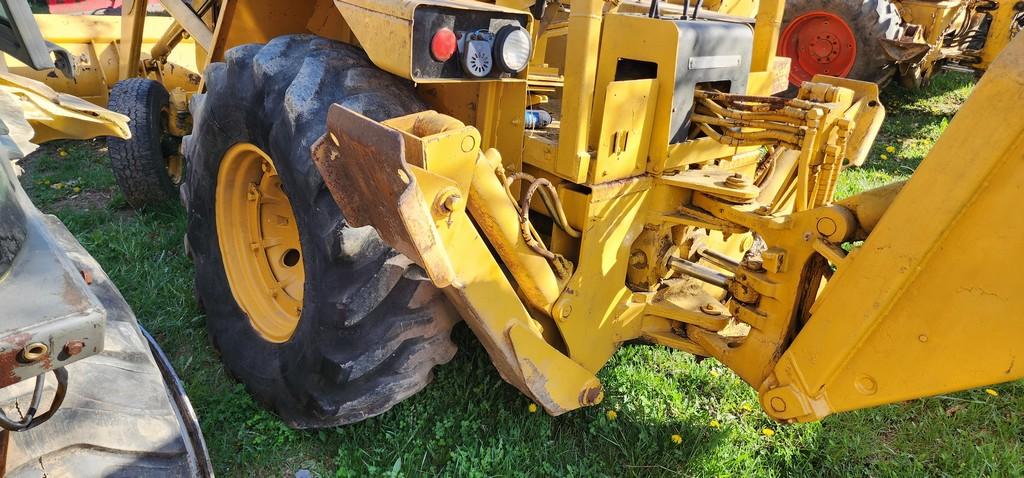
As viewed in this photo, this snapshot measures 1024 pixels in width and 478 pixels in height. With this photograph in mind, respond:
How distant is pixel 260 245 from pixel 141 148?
1.83 meters

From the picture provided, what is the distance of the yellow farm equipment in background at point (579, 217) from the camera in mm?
1676

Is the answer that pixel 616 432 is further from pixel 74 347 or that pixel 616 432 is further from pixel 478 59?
pixel 74 347

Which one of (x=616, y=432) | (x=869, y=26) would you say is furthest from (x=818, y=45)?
(x=616, y=432)

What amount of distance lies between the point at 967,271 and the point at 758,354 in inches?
27.3

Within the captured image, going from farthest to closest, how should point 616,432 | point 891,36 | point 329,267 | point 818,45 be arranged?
point 818,45
point 891,36
point 616,432
point 329,267

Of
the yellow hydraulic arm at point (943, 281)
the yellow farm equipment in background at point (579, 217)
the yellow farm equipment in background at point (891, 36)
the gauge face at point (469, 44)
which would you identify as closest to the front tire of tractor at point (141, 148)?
the yellow farm equipment in background at point (579, 217)

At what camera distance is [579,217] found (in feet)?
7.25

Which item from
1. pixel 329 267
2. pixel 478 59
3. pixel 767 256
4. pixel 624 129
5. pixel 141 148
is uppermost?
pixel 478 59

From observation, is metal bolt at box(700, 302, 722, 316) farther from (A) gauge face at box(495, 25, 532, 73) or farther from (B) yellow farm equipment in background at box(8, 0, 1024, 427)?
(A) gauge face at box(495, 25, 532, 73)

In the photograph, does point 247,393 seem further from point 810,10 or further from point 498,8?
point 810,10

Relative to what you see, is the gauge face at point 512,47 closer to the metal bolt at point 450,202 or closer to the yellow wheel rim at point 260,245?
the metal bolt at point 450,202

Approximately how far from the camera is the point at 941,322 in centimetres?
168

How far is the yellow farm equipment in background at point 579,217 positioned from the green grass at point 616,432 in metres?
0.20

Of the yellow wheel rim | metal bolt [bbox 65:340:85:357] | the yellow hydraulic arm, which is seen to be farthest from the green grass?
metal bolt [bbox 65:340:85:357]
